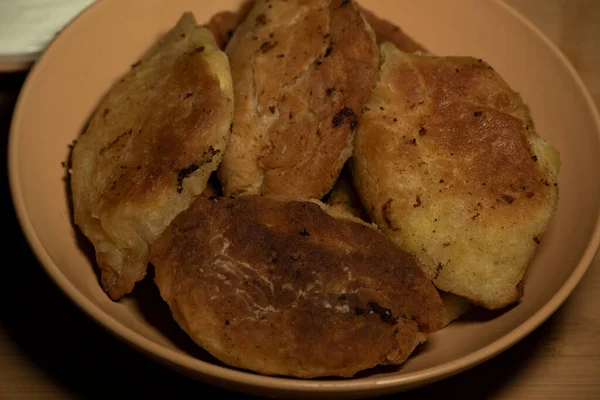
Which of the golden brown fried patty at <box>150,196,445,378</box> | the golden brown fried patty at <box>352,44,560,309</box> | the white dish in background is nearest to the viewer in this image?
the golden brown fried patty at <box>150,196,445,378</box>

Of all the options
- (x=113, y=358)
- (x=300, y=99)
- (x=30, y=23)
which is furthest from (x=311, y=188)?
(x=30, y=23)

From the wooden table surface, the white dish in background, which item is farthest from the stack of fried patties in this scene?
the white dish in background

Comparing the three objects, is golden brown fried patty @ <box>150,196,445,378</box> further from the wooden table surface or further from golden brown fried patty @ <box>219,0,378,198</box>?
the wooden table surface

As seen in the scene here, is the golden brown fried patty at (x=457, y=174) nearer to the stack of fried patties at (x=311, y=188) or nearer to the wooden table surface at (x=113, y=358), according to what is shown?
the stack of fried patties at (x=311, y=188)

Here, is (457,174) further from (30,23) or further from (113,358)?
(30,23)

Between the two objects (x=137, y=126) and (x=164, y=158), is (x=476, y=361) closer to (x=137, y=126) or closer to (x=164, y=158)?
(x=164, y=158)

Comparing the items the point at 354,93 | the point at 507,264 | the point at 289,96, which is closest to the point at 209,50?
the point at 289,96

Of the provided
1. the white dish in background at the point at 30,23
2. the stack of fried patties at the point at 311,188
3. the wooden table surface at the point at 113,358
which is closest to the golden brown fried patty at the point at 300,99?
the stack of fried patties at the point at 311,188

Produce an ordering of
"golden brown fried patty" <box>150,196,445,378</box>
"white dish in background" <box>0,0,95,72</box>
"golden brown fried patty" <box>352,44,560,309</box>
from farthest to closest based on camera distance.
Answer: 1. "white dish in background" <box>0,0,95,72</box>
2. "golden brown fried patty" <box>352,44,560,309</box>
3. "golden brown fried patty" <box>150,196,445,378</box>
